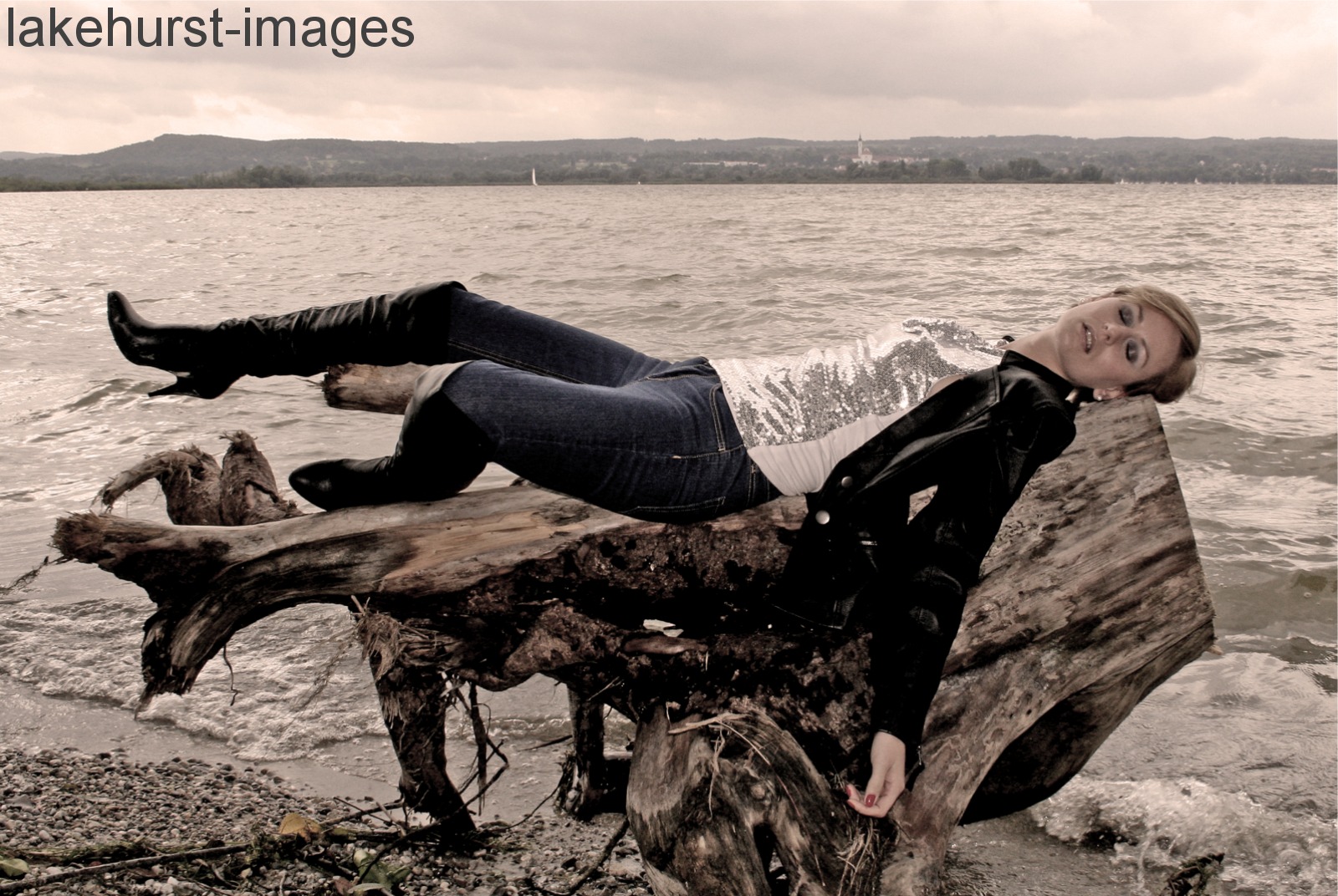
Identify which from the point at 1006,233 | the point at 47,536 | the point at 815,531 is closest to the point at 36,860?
the point at 815,531

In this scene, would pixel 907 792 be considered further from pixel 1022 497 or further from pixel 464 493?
pixel 464 493

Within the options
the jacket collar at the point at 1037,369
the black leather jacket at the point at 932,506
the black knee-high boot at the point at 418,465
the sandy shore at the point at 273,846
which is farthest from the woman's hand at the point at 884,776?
the black knee-high boot at the point at 418,465

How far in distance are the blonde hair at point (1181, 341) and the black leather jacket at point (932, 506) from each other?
0.35 meters

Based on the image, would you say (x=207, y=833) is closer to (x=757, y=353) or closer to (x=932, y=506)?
(x=932, y=506)

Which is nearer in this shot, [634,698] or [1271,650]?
[634,698]

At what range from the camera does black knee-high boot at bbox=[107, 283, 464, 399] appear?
133 inches

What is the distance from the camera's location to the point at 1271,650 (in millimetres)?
5445

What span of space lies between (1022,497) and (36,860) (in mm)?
3259

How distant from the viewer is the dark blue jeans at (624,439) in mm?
2881

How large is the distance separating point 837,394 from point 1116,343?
2.61 feet

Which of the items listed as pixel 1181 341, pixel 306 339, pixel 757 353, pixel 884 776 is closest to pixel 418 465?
pixel 306 339

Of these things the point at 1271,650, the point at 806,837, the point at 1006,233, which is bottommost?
the point at 1271,650

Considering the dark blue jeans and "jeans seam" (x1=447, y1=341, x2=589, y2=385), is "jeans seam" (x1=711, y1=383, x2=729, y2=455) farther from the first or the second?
"jeans seam" (x1=447, y1=341, x2=589, y2=385)

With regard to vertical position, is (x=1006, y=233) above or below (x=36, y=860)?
above
